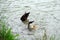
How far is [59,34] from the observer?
4238mm

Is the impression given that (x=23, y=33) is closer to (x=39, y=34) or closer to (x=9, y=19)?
(x=39, y=34)

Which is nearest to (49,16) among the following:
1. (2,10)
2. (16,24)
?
(16,24)

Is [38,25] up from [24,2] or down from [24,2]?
down

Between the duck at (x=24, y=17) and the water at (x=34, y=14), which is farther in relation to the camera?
the duck at (x=24, y=17)

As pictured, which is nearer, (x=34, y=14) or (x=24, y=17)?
(x=24, y=17)

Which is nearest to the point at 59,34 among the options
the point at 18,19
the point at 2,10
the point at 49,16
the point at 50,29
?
the point at 50,29

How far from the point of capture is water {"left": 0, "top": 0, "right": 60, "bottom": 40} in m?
4.42

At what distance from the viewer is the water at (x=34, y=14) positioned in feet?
14.5

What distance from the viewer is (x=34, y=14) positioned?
531cm

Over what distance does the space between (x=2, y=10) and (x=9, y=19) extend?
0.69m

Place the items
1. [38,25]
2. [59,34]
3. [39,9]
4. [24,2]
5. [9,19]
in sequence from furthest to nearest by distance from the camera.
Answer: [24,2], [39,9], [9,19], [38,25], [59,34]

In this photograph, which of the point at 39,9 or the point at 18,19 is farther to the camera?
the point at 39,9

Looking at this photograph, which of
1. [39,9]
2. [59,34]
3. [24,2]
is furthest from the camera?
[24,2]

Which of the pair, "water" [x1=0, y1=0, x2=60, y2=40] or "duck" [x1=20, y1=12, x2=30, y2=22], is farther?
"duck" [x1=20, y1=12, x2=30, y2=22]
